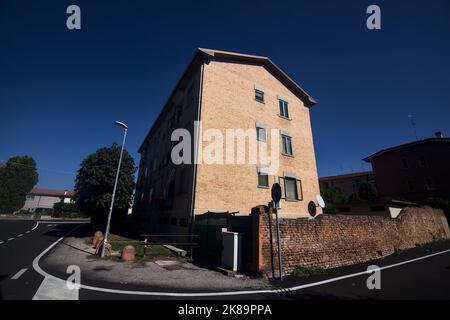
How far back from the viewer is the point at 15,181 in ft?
166

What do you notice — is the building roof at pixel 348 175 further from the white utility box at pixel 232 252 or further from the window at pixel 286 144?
the white utility box at pixel 232 252

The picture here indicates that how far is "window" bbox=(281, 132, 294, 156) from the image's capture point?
672 inches

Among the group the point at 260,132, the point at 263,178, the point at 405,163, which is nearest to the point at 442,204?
the point at 405,163

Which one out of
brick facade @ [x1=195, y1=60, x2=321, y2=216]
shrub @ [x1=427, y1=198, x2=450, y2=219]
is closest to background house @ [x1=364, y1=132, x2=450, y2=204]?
shrub @ [x1=427, y1=198, x2=450, y2=219]

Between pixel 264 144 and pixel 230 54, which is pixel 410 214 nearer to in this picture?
pixel 264 144

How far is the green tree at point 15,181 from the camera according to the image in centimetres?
4859

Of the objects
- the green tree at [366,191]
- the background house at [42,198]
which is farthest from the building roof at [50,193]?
the green tree at [366,191]

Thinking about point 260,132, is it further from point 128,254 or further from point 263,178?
point 128,254

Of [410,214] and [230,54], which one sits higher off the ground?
[230,54]

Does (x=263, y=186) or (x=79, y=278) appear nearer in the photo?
(x=79, y=278)

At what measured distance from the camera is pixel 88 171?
1614cm

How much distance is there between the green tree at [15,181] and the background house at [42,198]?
6432 mm
